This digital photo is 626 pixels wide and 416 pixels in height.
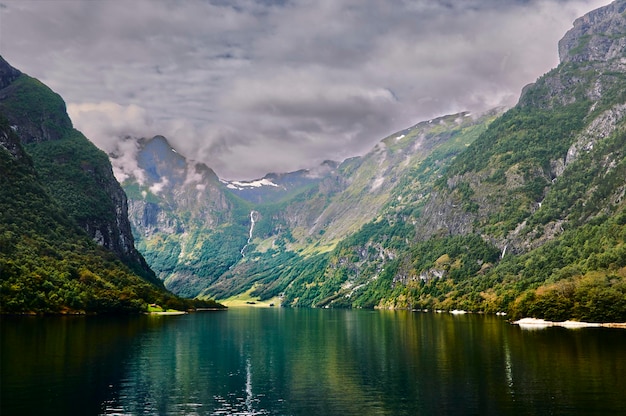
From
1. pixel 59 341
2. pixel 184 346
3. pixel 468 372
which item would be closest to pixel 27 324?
pixel 59 341

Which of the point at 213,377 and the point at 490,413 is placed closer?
the point at 490,413

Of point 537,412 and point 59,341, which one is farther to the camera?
point 59,341

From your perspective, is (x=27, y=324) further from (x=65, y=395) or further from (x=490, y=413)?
(x=490, y=413)

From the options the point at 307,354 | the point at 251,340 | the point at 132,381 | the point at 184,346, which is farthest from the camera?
the point at 251,340

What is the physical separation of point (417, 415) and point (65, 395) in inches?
1667

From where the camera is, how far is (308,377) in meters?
82.8

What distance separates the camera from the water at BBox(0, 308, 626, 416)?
6038cm

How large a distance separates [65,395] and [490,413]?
1983 inches

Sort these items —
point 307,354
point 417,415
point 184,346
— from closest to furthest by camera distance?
point 417,415, point 307,354, point 184,346

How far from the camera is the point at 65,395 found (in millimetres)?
63312

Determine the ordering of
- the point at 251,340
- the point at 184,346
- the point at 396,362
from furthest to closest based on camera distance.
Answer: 1. the point at 251,340
2. the point at 184,346
3. the point at 396,362

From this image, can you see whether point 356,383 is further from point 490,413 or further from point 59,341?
point 59,341

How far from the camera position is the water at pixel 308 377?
6038 centimetres

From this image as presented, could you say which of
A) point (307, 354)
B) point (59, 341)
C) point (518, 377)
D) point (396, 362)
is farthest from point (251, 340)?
point (518, 377)
